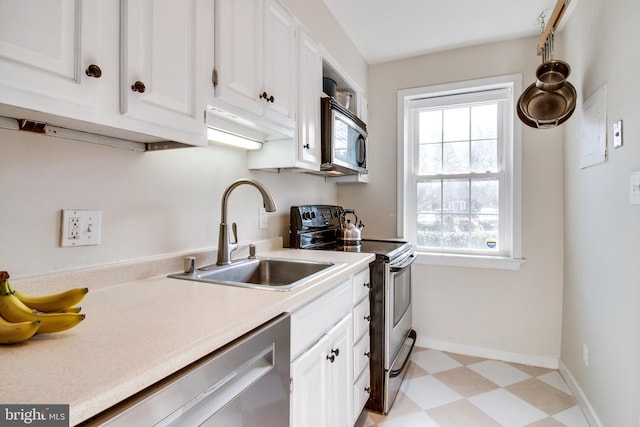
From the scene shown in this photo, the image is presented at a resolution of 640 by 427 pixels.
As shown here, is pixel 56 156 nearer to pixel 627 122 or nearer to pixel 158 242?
pixel 158 242

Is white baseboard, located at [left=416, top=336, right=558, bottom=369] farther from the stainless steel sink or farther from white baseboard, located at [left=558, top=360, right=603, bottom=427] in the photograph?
the stainless steel sink

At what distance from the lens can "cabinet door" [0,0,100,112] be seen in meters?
0.63

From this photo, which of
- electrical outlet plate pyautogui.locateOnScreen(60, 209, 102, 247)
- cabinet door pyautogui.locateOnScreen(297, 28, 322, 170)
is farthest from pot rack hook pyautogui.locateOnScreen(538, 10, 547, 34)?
electrical outlet plate pyautogui.locateOnScreen(60, 209, 102, 247)

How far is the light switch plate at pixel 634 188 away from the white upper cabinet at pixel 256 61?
5.02 ft

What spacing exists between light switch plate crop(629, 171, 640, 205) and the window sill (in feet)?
3.96

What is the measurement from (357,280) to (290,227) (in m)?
0.67

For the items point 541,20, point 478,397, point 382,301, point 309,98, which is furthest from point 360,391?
point 541,20

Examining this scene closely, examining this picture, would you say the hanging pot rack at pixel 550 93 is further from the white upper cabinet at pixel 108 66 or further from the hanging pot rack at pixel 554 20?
the white upper cabinet at pixel 108 66

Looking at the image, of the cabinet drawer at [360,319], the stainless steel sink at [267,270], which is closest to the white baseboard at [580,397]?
the cabinet drawer at [360,319]

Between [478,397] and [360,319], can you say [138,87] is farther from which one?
[478,397]

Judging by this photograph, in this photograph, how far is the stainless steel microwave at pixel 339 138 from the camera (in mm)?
2006

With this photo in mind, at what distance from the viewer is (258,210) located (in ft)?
6.19

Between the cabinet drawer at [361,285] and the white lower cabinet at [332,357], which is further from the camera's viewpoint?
the cabinet drawer at [361,285]

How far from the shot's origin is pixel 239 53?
1.27m
